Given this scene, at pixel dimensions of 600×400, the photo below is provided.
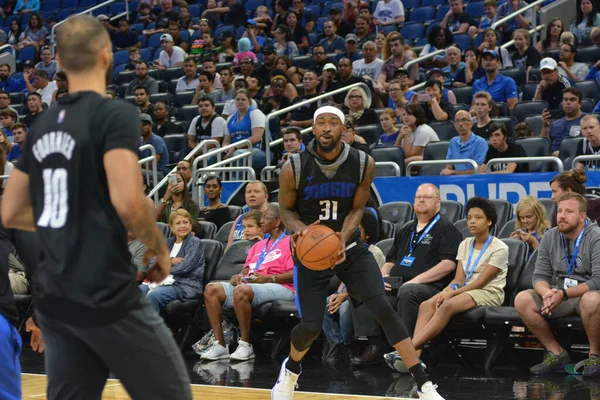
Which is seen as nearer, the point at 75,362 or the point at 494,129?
the point at 75,362

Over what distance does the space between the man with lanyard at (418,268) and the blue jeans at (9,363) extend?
4.91m

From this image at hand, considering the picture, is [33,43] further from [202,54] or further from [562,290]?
[562,290]

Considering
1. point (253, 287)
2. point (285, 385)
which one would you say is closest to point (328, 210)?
point (285, 385)

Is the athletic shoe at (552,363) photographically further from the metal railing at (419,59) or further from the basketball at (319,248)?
the metal railing at (419,59)

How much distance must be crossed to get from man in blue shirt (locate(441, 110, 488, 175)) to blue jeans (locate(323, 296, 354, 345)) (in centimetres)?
269

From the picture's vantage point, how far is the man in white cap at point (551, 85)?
12.5m

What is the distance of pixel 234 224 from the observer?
10.8 m

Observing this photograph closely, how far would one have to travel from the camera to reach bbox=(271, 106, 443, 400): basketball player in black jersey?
254 inches

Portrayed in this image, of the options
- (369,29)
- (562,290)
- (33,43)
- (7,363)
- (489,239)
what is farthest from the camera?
(33,43)

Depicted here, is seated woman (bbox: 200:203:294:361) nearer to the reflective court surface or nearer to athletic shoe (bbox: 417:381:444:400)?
the reflective court surface

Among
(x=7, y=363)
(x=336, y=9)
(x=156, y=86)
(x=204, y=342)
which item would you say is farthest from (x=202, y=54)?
(x=7, y=363)

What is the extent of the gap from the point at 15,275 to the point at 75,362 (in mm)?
7968

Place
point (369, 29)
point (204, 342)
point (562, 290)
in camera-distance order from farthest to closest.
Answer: point (369, 29) < point (204, 342) < point (562, 290)

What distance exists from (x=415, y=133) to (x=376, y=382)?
15.8ft
